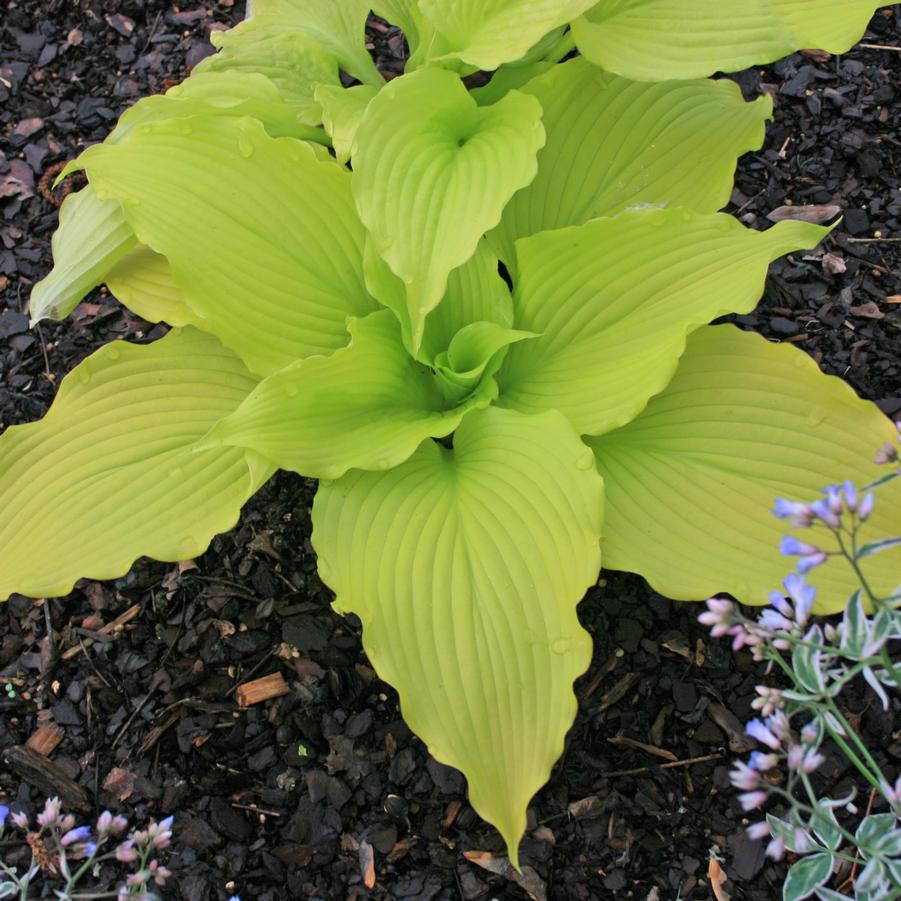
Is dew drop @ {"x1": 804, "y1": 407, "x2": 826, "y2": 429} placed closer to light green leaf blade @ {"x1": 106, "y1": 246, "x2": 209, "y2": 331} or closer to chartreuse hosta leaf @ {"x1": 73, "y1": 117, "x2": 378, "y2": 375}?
chartreuse hosta leaf @ {"x1": 73, "y1": 117, "x2": 378, "y2": 375}

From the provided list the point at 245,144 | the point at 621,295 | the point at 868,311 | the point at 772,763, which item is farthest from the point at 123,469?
the point at 868,311

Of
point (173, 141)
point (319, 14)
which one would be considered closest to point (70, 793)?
point (173, 141)

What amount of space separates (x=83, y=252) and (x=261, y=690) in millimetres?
949

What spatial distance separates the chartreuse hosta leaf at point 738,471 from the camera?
5.25ft

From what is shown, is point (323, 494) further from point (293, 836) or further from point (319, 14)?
point (319, 14)

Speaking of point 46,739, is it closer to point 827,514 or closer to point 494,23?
point 827,514

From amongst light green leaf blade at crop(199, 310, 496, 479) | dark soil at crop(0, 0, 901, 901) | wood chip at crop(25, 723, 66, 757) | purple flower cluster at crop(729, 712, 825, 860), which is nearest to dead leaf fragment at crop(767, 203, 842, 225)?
Result: dark soil at crop(0, 0, 901, 901)

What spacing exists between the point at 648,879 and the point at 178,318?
1384 millimetres

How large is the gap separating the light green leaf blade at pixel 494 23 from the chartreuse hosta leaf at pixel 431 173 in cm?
9

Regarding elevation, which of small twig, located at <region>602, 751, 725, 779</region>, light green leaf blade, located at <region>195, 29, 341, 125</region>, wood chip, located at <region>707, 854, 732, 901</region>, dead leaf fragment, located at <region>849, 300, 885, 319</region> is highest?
light green leaf blade, located at <region>195, 29, 341, 125</region>

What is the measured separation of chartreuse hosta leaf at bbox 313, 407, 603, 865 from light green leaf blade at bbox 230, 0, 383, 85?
1085 millimetres

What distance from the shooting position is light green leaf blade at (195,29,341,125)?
215 cm

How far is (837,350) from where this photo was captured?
214 centimetres

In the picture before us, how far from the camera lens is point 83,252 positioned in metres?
1.91
